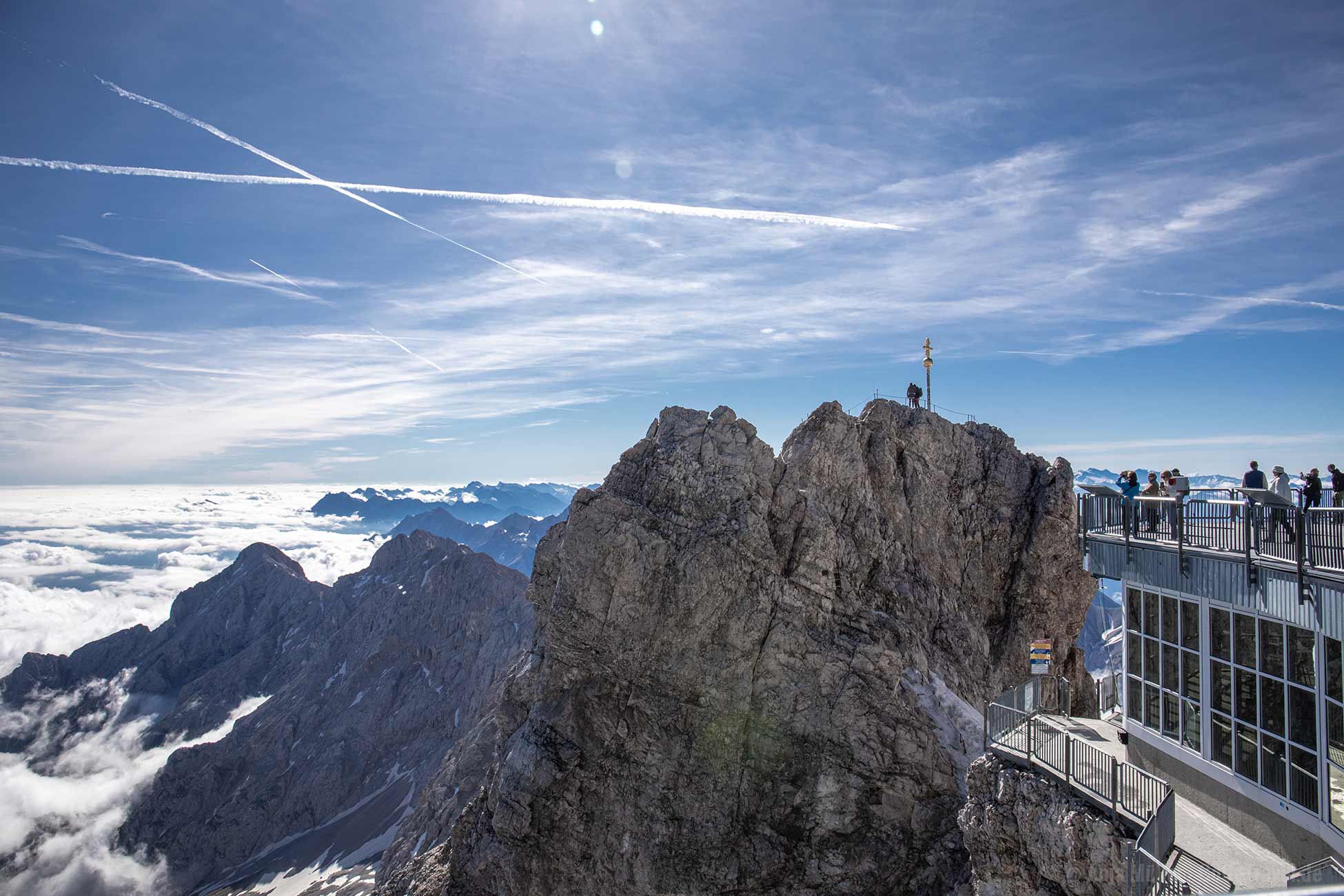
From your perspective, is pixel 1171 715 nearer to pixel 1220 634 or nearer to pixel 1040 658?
pixel 1220 634

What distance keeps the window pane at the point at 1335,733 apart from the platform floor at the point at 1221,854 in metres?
2.44

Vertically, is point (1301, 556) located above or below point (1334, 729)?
above

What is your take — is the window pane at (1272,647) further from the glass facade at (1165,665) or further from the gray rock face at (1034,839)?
the gray rock face at (1034,839)

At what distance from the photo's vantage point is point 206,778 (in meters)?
189

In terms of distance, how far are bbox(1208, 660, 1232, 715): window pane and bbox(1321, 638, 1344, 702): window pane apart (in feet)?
8.83

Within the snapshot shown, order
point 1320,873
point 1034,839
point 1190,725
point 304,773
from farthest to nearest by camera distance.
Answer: point 304,773
point 1034,839
point 1190,725
point 1320,873

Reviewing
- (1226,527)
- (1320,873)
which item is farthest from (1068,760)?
(1226,527)

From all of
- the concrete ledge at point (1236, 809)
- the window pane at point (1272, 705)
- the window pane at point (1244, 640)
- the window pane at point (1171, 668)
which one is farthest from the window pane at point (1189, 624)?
the concrete ledge at point (1236, 809)

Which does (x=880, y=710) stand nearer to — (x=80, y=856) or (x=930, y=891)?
(x=930, y=891)

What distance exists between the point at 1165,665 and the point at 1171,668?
0.67 feet

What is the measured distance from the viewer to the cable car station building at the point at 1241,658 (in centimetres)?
1488

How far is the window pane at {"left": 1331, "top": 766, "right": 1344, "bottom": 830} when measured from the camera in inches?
569

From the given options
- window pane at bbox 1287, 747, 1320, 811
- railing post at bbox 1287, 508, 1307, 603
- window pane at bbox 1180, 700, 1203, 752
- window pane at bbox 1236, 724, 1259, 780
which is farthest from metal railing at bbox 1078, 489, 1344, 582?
window pane at bbox 1236, 724, 1259, 780

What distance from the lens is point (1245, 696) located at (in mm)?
16906
